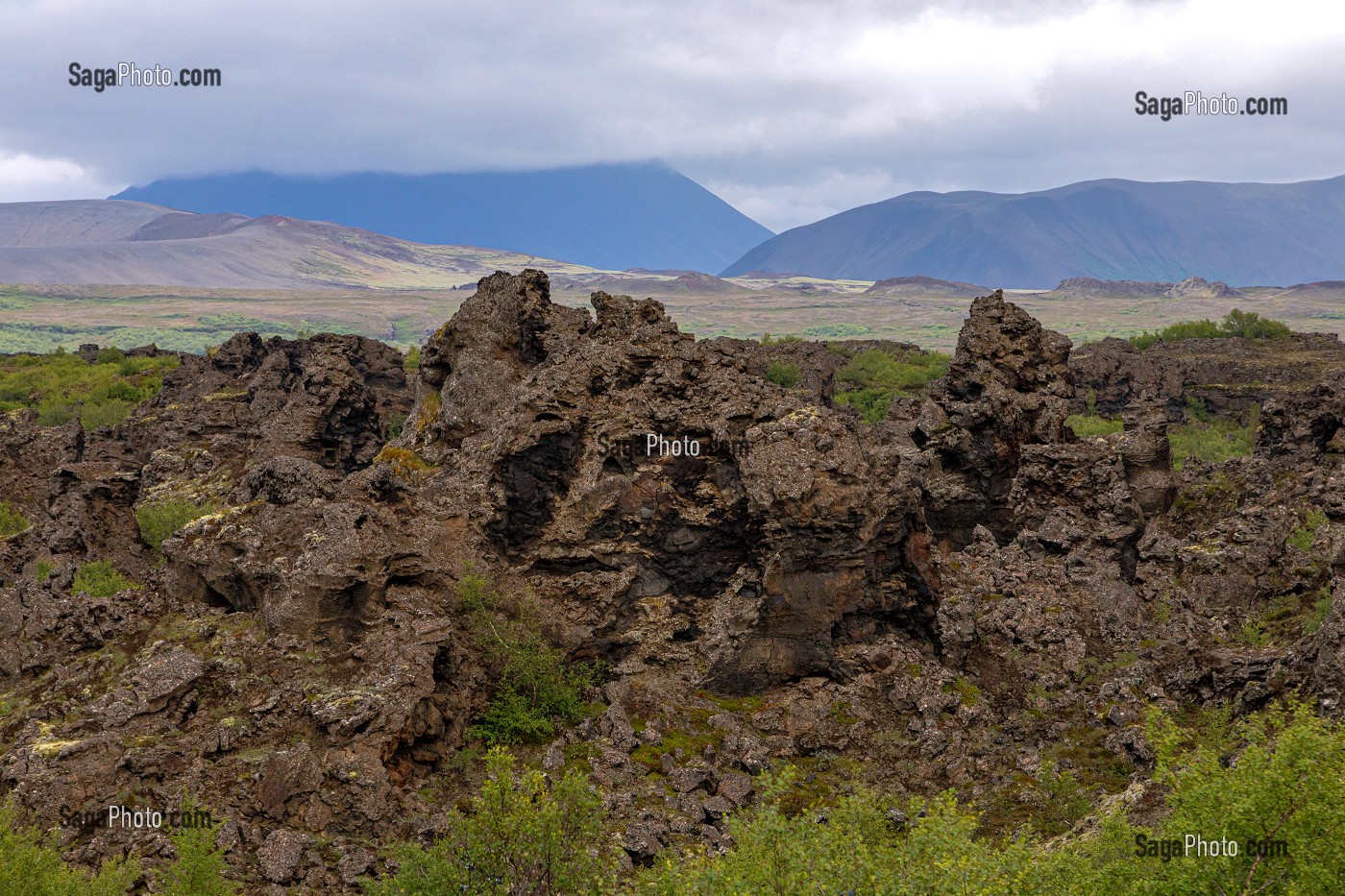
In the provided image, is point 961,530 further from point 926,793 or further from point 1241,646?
point 926,793

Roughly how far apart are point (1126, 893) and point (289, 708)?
19.9m

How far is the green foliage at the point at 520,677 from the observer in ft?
102

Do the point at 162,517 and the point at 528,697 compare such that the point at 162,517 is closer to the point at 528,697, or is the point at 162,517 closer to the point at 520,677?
the point at 520,677

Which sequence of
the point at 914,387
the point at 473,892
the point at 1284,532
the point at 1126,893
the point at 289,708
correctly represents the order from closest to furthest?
the point at 1126,893, the point at 473,892, the point at 289,708, the point at 1284,532, the point at 914,387

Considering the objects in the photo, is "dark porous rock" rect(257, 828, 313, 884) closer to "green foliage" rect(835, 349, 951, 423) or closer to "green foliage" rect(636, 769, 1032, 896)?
"green foliage" rect(636, 769, 1032, 896)

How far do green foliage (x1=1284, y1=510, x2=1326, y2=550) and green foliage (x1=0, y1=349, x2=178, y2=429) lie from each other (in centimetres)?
8588

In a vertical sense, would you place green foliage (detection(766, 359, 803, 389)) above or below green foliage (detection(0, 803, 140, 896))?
above

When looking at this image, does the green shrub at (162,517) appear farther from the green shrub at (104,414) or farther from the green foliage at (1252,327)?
the green foliage at (1252,327)

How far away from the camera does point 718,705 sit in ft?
109

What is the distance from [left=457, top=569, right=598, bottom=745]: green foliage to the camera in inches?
1226

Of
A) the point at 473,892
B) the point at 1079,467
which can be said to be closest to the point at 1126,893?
the point at 473,892

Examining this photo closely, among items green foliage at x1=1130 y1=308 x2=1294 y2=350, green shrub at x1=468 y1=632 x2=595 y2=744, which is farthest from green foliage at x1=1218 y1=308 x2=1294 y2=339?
green shrub at x1=468 y1=632 x2=595 y2=744

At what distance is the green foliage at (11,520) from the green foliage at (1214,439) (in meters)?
76.2

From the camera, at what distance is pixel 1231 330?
146750mm
